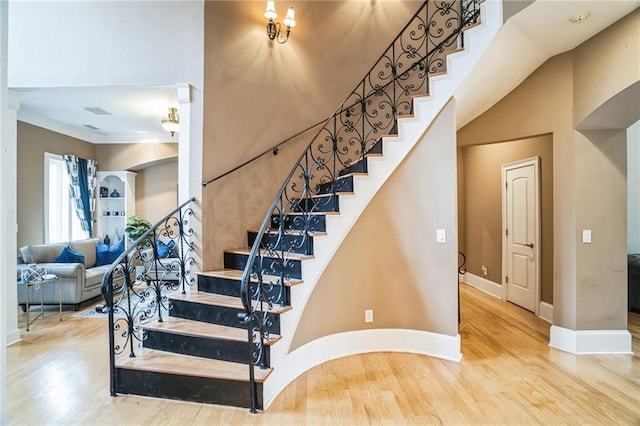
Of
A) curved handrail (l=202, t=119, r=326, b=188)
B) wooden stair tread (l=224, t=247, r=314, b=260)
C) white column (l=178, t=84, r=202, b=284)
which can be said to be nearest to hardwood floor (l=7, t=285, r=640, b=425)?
wooden stair tread (l=224, t=247, r=314, b=260)

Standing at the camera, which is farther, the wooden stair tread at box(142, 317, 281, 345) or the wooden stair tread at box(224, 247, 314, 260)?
the wooden stair tread at box(224, 247, 314, 260)

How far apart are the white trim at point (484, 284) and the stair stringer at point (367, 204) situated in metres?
2.69

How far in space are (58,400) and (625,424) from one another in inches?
163

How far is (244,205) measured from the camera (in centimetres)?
379

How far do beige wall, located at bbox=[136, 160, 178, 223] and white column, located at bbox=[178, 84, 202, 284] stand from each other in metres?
4.32

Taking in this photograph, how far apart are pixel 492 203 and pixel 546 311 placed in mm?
1955

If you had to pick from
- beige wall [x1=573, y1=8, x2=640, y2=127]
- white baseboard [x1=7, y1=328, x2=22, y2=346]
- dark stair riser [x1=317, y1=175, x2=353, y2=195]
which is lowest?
white baseboard [x1=7, y1=328, x2=22, y2=346]

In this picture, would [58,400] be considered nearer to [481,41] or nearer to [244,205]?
[244,205]

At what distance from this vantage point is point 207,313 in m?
2.84

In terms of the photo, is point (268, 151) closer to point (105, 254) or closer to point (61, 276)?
point (61, 276)

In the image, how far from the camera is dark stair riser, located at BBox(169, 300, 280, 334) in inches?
108

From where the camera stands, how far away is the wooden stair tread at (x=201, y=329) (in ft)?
8.23

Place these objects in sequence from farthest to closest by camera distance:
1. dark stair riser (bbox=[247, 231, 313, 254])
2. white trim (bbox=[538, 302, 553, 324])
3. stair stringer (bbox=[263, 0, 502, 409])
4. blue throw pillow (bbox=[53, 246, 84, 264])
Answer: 1. blue throw pillow (bbox=[53, 246, 84, 264])
2. white trim (bbox=[538, 302, 553, 324])
3. dark stair riser (bbox=[247, 231, 313, 254])
4. stair stringer (bbox=[263, 0, 502, 409])

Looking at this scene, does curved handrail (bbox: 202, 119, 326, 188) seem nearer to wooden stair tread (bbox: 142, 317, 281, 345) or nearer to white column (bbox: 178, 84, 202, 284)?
white column (bbox: 178, 84, 202, 284)
